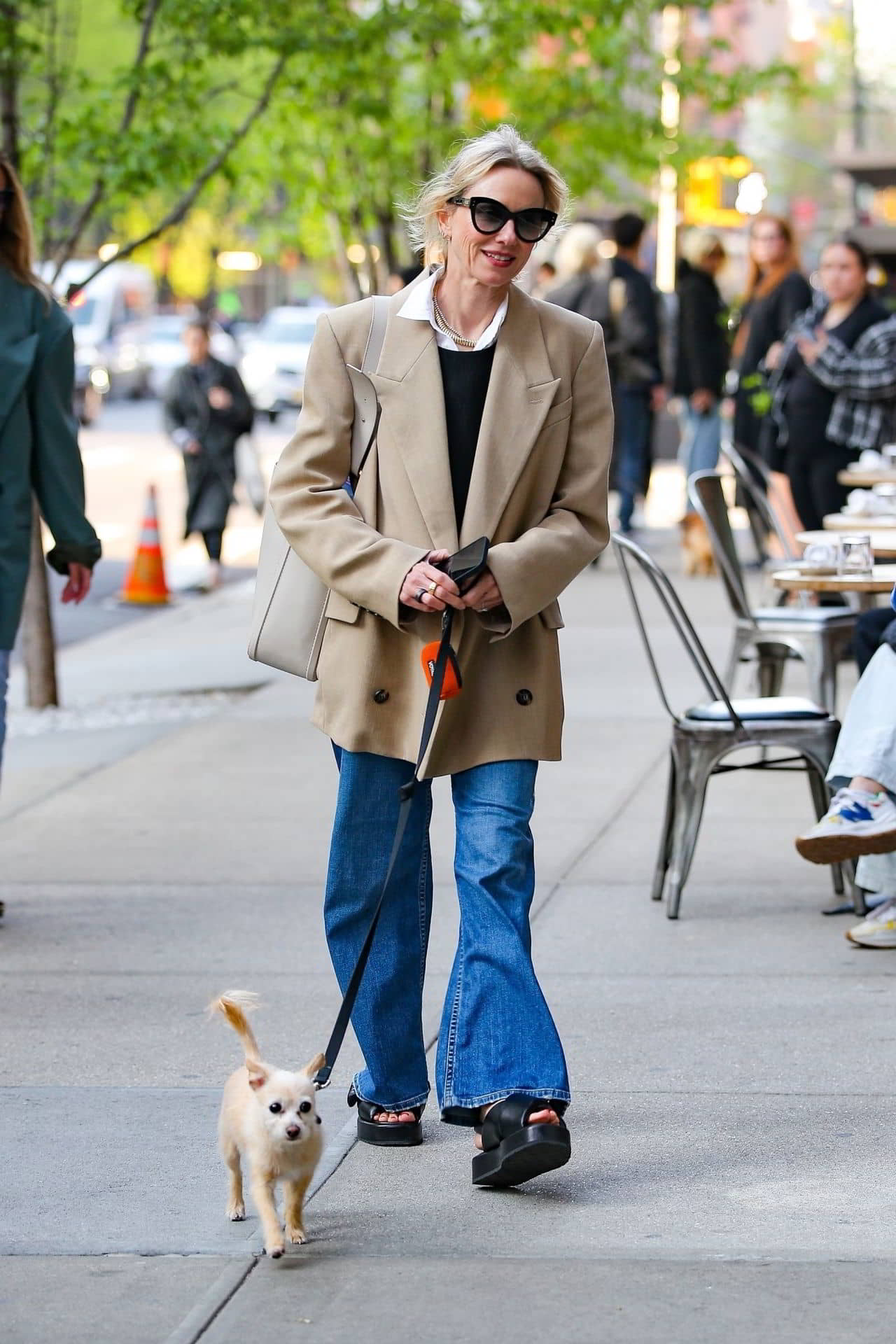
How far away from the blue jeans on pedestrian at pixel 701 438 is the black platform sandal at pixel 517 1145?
10930mm

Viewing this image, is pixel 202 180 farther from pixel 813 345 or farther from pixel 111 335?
pixel 111 335

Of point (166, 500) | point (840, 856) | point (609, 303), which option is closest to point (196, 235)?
point (166, 500)

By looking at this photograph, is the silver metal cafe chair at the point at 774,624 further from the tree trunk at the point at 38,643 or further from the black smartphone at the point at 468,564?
the black smartphone at the point at 468,564

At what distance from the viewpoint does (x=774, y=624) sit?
312 inches

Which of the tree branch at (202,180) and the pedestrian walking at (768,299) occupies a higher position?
the tree branch at (202,180)

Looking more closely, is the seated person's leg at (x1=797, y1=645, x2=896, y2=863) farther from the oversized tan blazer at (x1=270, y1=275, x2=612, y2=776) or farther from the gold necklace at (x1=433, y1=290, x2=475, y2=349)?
the gold necklace at (x1=433, y1=290, x2=475, y2=349)

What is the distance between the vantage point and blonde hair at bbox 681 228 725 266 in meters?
14.7

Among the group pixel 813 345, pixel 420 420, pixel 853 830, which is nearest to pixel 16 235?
pixel 420 420

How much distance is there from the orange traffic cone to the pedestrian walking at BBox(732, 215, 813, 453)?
4.11m

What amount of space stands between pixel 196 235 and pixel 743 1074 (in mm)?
68427

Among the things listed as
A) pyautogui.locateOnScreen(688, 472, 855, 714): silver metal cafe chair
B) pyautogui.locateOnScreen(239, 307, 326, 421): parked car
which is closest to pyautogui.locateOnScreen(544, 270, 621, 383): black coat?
pyautogui.locateOnScreen(688, 472, 855, 714): silver metal cafe chair

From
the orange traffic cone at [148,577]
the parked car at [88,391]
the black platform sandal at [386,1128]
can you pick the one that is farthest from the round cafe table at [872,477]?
the parked car at [88,391]

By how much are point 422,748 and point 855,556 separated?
110 inches

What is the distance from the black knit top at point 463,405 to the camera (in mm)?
4062
